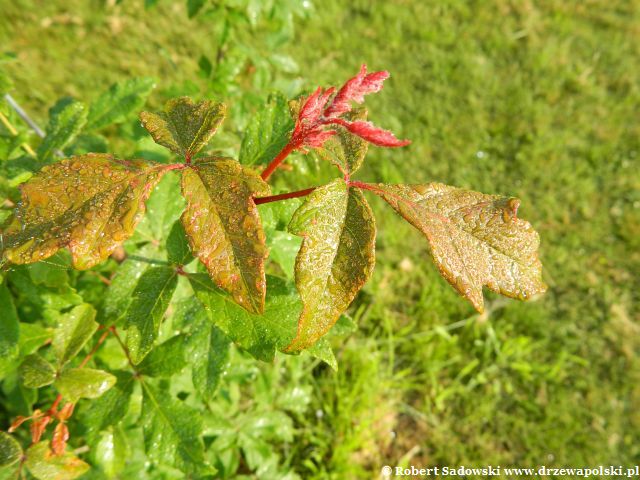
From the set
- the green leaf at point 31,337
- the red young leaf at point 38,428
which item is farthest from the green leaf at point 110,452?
the green leaf at point 31,337

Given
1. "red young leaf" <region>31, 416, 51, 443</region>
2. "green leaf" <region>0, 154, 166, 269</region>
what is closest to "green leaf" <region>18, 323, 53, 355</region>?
Result: "red young leaf" <region>31, 416, 51, 443</region>

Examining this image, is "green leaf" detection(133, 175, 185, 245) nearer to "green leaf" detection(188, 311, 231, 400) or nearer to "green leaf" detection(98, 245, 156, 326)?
"green leaf" detection(98, 245, 156, 326)

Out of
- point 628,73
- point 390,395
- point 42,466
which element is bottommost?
point 628,73

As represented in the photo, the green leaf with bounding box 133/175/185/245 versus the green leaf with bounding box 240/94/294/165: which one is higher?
the green leaf with bounding box 240/94/294/165

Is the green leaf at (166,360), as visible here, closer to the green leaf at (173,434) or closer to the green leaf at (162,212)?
the green leaf at (173,434)

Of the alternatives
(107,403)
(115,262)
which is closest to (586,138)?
(115,262)

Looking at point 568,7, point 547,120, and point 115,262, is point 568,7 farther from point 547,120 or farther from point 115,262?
point 115,262
